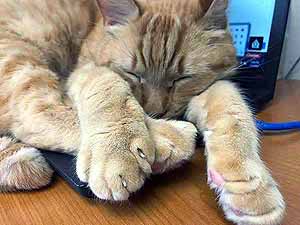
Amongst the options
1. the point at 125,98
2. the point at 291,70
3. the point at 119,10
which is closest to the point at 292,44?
the point at 291,70

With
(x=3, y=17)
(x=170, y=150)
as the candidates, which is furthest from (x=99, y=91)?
(x=3, y=17)

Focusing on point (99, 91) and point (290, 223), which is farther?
point (99, 91)

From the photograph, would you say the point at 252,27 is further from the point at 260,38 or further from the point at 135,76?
the point at 135,76

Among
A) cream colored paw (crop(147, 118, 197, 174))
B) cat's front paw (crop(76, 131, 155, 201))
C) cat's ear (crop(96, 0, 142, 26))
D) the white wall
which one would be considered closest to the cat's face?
cat's ear (crop(96, 0, 142, 26))

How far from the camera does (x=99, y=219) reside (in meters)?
0.63

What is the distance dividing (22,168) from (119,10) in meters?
0.43

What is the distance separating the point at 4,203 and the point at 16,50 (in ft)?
1.29

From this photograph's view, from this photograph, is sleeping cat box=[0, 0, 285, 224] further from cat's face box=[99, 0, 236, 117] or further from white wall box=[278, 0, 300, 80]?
white wall box=[278, 0, 300, 80]

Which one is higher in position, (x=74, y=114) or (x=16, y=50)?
(x=16, y=50)

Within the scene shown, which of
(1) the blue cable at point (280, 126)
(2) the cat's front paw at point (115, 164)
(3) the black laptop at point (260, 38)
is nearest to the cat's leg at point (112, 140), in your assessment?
(2) the cat's front paw at point (115, 164)

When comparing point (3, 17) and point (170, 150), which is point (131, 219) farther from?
point (3, 17)

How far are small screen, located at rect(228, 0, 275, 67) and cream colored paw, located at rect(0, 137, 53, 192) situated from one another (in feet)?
2.48

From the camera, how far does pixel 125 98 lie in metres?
0.78

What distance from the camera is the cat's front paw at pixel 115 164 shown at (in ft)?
2.03
